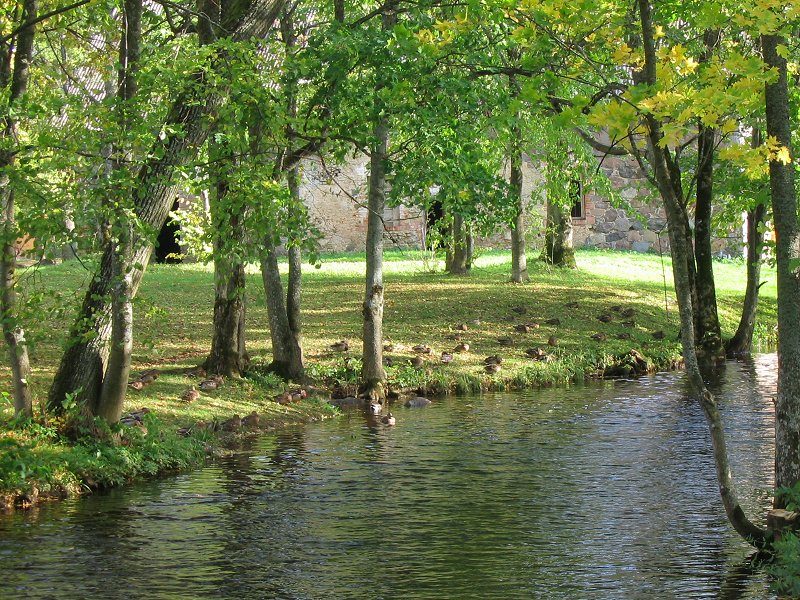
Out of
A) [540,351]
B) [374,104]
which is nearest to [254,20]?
[374,104]

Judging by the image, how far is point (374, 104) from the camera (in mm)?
12617

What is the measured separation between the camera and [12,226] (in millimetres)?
10180

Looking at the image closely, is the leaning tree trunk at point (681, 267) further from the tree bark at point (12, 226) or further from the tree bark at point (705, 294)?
the tree bark at point (705, 294)

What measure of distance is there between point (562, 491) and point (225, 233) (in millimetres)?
4224

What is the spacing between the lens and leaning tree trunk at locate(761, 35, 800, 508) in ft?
25.7

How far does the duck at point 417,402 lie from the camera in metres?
15.9

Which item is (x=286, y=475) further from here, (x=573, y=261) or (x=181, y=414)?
(x=573, y=261)

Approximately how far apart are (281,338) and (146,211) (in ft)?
17.8

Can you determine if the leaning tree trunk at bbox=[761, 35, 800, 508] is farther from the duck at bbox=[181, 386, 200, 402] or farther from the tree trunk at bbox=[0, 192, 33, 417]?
the duck at bbox=[181, 386, 200, 402]

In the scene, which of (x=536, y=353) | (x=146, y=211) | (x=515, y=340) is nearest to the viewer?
(x=146, y=211)

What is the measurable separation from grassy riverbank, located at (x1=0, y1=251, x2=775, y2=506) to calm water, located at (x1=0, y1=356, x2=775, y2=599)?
558 millimetres

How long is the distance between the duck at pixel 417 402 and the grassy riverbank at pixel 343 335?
651 mm

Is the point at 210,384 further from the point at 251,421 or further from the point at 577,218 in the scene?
the point at 577,218

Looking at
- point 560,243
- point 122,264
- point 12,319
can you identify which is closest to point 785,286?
point 122,264
